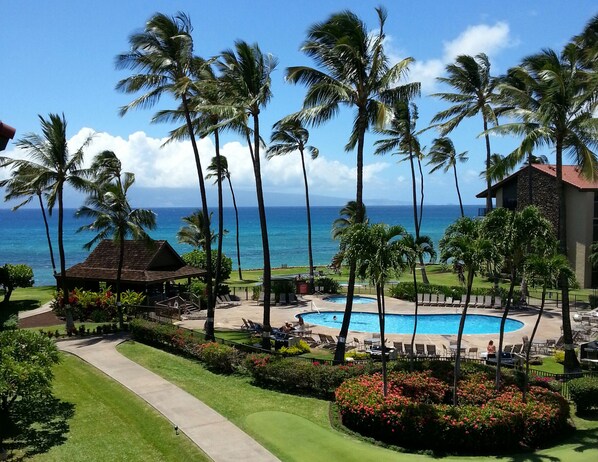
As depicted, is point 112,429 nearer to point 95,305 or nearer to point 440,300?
point 95,305

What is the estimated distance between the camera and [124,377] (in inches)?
756

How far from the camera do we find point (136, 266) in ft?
113

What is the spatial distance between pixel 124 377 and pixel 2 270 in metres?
21.5

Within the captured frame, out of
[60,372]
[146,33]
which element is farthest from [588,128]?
[60,372]

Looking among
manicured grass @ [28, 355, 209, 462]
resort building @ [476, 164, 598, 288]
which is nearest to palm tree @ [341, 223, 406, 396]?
manicured grass @ [28, 355, 209, 462]

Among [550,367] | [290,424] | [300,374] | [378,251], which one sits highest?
[378,251]

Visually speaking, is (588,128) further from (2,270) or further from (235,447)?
(2,270)

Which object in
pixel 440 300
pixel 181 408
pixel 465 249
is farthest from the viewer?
pixel 440 300

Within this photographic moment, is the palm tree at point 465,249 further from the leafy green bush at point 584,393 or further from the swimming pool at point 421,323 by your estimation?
the swimming pool at point 421,323

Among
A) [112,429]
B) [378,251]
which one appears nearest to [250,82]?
[378,251]

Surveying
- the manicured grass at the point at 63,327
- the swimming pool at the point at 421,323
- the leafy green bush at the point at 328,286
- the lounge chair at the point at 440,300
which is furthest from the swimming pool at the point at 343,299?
the manicured grass at the point at 63,327

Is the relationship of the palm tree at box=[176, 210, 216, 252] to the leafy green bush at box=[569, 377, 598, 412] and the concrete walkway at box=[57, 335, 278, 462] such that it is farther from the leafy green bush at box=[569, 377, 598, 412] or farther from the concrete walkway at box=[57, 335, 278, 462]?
the leafy green bush at box=[569, 377, 598, 412]

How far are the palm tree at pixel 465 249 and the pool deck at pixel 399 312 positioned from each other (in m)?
8.66

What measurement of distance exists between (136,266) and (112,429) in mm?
20565
